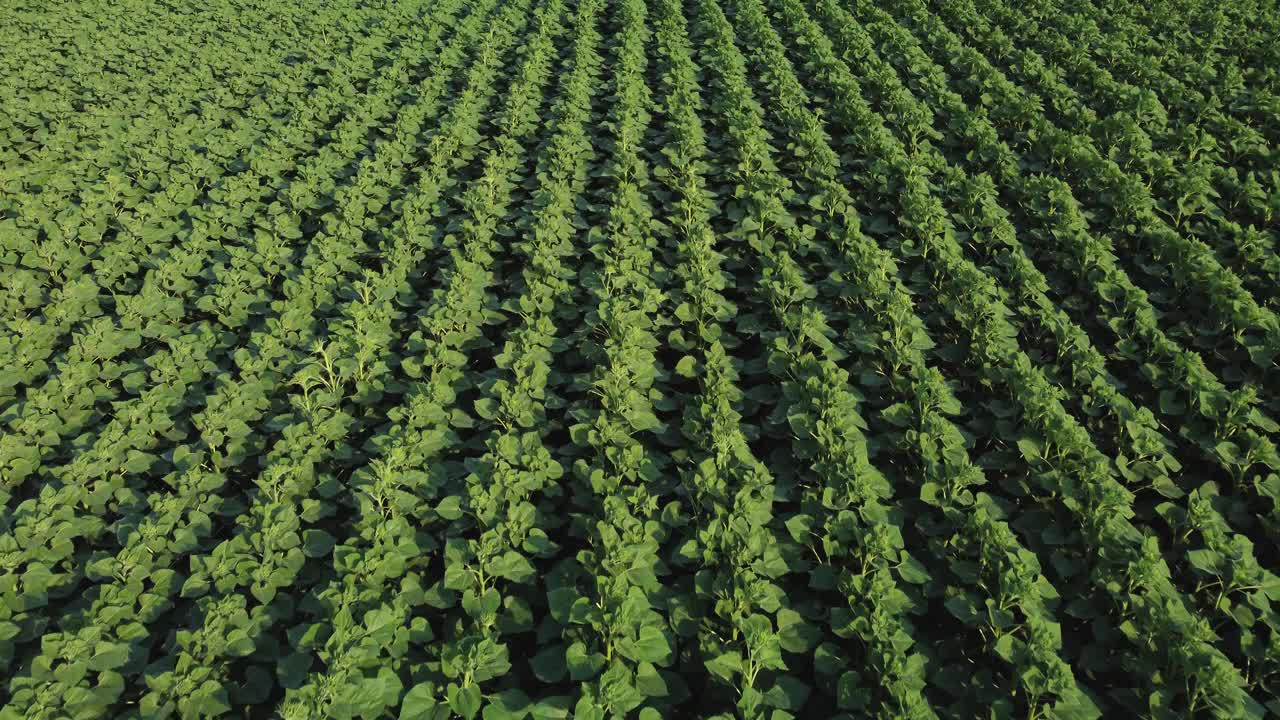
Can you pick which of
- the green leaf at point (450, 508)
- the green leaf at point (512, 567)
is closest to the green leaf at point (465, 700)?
the green leaf at point (512, 567)

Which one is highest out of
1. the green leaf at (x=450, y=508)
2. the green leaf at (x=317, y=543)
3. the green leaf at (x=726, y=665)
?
the green leaf at (x=726, y=665)

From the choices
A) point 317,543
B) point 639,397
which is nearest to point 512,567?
point 317,543

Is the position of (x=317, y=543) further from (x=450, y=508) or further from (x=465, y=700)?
(x=465, y=700)

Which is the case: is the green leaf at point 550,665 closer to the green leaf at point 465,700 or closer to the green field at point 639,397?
the green field at point 639,397

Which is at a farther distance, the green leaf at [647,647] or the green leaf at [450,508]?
the green leaf at [450,508]

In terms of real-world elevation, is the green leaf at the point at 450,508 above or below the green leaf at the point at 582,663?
below

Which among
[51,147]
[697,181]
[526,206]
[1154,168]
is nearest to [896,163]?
[697,181]

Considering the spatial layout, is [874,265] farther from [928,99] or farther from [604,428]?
[928,99]

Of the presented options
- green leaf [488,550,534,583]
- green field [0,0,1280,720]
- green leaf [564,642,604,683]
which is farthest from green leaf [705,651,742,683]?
green leaf [488,550,534,583]
